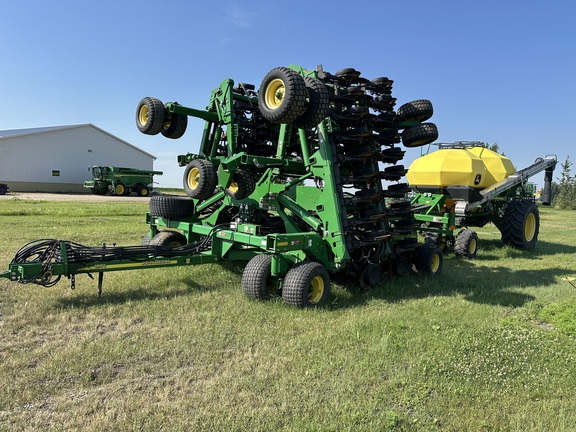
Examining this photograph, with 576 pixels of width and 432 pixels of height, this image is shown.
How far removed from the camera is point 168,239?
291 inches

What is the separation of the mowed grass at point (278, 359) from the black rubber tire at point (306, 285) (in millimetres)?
181

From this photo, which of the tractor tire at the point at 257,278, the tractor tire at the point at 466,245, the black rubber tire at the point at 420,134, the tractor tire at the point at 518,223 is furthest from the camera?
the tractor tire at the point at 518,223

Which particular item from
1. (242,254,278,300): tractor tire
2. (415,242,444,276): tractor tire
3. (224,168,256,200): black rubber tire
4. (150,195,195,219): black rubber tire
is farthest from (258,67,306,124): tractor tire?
(415,242,444,276): tractor tire

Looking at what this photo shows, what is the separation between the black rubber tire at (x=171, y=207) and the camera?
741cm

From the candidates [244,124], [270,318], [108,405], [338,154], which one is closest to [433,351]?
[270,318]

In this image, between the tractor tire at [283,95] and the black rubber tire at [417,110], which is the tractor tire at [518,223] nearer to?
the black rubber tire at [417,110]

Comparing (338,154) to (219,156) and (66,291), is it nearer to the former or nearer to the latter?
(219,156)

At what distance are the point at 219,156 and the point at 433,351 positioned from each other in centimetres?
517

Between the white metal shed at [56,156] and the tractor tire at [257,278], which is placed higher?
the white metal shed at [56,156]

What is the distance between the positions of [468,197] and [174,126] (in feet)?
22.9

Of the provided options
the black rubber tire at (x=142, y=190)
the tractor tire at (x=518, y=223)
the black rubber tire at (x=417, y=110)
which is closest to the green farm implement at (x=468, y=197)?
the tractor tire at (x=518, y=223)

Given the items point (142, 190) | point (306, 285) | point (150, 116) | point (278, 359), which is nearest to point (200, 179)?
point (150, 116)

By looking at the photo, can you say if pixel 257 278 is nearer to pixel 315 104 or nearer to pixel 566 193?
pixel 315 104

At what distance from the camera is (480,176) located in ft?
35.9
